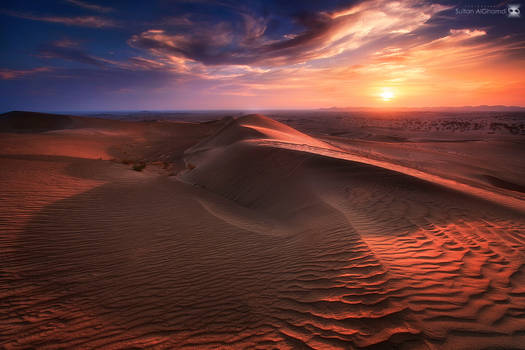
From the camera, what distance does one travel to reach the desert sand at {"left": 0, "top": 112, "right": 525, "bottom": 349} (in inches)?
99.9

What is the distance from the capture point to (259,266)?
12.9ft

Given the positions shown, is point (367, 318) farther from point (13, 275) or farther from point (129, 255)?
point (13, 275)

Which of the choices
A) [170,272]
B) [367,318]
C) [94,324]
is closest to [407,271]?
[367,318]

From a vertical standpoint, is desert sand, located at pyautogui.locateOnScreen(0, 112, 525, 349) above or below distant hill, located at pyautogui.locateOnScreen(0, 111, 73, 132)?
below

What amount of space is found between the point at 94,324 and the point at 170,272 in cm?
117

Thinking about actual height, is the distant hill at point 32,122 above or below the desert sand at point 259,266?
above

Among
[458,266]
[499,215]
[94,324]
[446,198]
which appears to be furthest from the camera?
[446,198]

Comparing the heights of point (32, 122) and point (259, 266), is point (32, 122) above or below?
above

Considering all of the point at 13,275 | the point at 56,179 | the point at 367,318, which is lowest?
the point at 367,318

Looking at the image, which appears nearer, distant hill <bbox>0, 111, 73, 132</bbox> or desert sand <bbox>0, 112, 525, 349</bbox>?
desert sand <bbox>0, 112, 525, 349</bbox>

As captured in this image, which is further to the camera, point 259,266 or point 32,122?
point 32,122

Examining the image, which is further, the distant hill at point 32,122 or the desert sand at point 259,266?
the distant hill at point 32,122

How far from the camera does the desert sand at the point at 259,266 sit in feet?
8.32

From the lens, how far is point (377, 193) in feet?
23.3
